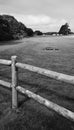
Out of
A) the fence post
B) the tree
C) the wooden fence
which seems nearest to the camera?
the wooden fence

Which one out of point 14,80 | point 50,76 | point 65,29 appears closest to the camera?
point 50,76

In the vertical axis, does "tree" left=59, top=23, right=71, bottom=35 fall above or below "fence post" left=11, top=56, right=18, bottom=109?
above

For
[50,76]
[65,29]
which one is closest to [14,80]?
[50,76]

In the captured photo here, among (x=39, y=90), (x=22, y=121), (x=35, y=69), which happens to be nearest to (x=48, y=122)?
(x=22, y=121)

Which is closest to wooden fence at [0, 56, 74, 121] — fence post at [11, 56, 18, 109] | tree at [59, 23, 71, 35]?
fence post at [11, 56, 18, 109]

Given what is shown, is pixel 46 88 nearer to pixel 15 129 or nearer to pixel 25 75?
pixel 25 75

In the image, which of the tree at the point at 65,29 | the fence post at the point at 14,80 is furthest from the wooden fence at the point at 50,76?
the tree at the point at 65,29

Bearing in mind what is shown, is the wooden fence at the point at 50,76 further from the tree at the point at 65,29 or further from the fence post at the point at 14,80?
the tree at the point at 65,29

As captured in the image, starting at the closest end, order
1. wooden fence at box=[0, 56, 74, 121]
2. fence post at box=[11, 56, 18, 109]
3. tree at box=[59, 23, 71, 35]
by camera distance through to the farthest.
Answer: wooden fence at box=[0, 56, 74, 121] → fence post at box=[11, 56, 18, 109] → tree at box=[59, 23, 71, 35]

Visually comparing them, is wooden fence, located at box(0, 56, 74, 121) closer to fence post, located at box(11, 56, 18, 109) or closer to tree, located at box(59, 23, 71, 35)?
fence post, located at box(11, 56, 18, 109)

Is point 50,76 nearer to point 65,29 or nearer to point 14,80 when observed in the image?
point 14,80

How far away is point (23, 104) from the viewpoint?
16.9ft

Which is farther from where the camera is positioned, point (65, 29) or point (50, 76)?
point (65, 29)

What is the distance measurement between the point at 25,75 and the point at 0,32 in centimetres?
3386
